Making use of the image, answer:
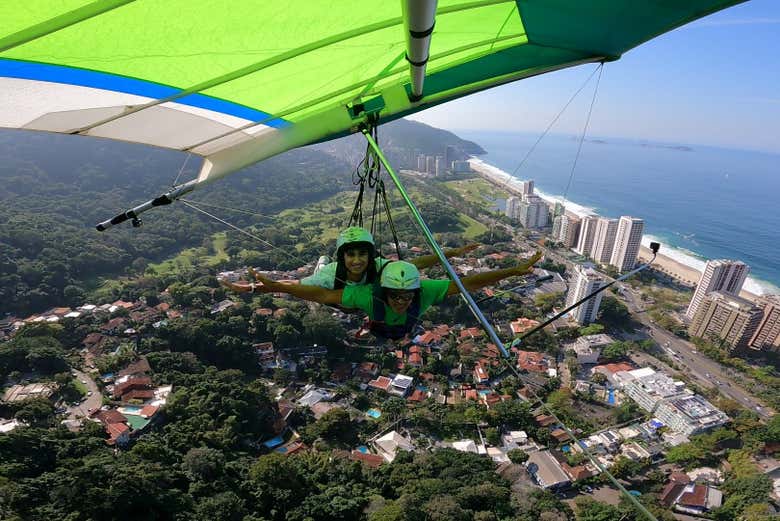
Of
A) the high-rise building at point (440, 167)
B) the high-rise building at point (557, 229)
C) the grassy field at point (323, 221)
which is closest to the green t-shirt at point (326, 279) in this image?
the grassy field at point (323, 221)

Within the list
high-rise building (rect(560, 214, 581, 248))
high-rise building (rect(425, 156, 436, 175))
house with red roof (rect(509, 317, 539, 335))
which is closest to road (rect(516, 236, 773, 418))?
house with red roof (rect(509, 317, 539, 335))

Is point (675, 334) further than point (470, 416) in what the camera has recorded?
Yes

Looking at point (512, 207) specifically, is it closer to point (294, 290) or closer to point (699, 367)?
point (699, 367)

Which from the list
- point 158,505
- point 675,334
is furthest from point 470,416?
point 675,334

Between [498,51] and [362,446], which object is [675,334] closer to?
[362,446]

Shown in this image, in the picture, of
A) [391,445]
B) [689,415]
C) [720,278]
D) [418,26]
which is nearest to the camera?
[418,26]

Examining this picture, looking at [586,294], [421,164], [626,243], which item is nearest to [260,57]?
[586,294]
